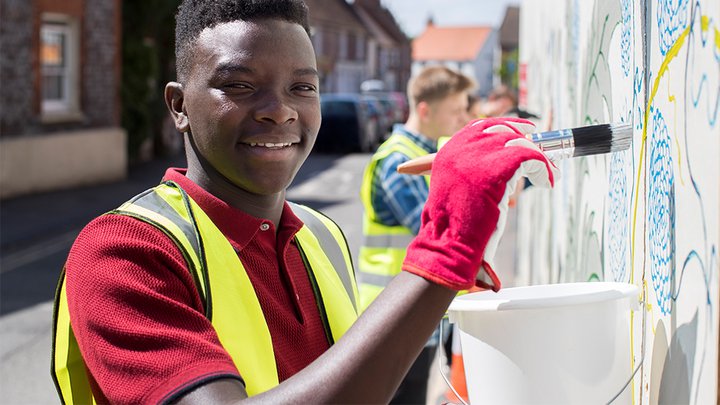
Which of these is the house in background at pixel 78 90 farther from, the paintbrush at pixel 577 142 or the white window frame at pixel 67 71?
the paintbrush at pixel 577 142

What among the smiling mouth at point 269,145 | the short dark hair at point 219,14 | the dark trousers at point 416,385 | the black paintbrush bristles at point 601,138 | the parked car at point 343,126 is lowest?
the dark trousers at point 416,385

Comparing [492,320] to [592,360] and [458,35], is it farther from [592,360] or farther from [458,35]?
[458,35]

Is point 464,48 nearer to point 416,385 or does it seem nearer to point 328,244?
point 416,385

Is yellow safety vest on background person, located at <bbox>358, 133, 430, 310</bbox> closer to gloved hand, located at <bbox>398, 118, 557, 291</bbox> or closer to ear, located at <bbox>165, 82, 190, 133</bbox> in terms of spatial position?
ear, located at <bbox>165, 82, 190, 133</bbox>

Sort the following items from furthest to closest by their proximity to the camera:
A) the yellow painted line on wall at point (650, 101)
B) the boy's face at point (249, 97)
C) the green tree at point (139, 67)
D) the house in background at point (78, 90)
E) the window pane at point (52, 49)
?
the green tree at point (139, 67), the window pane at point (52, 49), the house in background at point (78, 90), the boy's face at point (249, 97), the yellow painted line on wall at point (650, 101)

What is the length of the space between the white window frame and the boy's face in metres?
14.2

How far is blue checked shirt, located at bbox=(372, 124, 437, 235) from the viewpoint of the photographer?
4105 mm

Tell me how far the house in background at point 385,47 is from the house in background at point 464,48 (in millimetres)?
32668

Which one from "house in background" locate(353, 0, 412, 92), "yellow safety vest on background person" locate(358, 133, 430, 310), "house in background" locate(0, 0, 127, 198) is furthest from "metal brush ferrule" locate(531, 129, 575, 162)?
"house in background" locate(353, 0, 412, 92)

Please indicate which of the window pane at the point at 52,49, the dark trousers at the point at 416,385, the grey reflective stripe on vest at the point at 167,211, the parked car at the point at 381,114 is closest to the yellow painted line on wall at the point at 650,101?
the grey reflective stripe on vest at the point at 167,211

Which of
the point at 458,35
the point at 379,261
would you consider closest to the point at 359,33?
the point at 379,261

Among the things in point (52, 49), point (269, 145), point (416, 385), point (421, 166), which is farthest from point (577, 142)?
point (52, 49)

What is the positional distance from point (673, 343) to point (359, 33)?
51375 mm

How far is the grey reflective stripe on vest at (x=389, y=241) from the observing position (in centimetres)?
420
